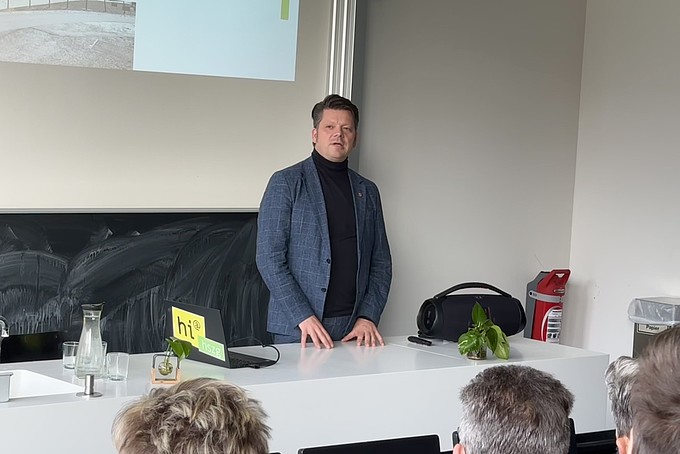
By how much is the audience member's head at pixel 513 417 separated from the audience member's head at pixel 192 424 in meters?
0.39

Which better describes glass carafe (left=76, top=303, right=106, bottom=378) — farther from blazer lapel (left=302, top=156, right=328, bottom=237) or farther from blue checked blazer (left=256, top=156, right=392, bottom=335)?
blazer lapel (left=302, top=156, right=328, bottom=237)

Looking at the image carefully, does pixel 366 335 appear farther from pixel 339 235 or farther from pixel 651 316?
pixel 651 316

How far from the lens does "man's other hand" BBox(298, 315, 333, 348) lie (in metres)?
3.50

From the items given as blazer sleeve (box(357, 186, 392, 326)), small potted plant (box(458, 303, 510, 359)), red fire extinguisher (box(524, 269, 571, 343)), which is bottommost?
red fire extinguisher (box(524, 269, 571, 343))

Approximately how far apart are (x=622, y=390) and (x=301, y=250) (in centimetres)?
220

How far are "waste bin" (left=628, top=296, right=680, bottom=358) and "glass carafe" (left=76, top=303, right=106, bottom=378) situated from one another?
324cm

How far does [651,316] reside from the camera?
5.25 metres

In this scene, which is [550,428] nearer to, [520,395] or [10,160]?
[520,395]

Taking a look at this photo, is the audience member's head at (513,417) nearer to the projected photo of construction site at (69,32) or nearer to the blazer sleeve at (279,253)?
the blazer sleeve at (279,253)

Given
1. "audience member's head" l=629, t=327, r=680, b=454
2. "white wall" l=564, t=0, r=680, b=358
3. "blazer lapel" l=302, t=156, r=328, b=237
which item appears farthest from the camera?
"white wall" l=564, t=0, r=680, b=358

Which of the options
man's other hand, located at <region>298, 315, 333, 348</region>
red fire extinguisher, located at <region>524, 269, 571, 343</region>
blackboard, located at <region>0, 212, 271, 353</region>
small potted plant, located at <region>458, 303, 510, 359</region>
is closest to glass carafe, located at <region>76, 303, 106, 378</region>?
man's other hand, located at <region>298, 315, 333, 348</region>

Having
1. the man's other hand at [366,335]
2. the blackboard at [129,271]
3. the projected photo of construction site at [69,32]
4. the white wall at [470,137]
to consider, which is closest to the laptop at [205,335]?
the man's other hand at [366,335]

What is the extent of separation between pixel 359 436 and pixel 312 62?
242cm

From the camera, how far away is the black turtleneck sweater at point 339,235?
401 centimetres
